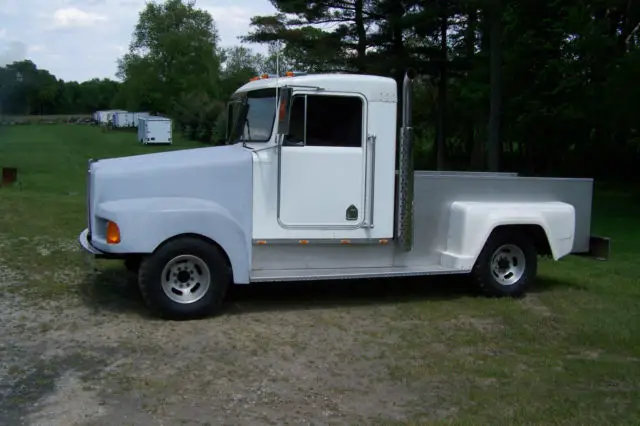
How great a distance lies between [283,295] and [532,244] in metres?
2.97

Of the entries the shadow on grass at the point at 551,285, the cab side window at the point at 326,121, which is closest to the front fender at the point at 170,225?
the cab side window at the point at 326,121

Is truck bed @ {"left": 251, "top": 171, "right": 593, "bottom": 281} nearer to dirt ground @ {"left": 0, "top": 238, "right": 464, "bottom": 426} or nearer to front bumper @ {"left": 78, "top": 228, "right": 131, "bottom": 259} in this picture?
dirt ground @ {"left": 0, "top": 238, "right": 464, "bottom": 426}

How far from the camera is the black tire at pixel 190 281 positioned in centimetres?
687

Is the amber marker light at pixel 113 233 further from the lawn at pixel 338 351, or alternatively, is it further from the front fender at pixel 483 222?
the front fender at pixel 483 222

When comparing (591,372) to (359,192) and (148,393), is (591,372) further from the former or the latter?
(148,393)

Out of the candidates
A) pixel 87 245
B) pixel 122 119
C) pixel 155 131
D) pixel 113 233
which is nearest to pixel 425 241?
pixel 113 233

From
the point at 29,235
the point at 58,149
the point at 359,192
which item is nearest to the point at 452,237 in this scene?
the point at 359,192

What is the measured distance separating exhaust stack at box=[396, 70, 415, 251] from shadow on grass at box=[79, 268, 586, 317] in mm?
868

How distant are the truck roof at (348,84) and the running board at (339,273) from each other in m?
1.81

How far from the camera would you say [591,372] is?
575cm

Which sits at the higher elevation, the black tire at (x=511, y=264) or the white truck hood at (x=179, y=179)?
the white truck hood at (x=179, y=179)

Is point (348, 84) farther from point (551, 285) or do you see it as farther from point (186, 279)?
point (551, 285)

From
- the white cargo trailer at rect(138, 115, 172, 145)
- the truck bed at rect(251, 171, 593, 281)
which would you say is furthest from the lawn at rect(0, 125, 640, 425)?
the white cargo trailer at rect(138, 115, 172, 145)

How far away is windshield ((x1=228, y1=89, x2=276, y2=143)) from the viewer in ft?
24.6
